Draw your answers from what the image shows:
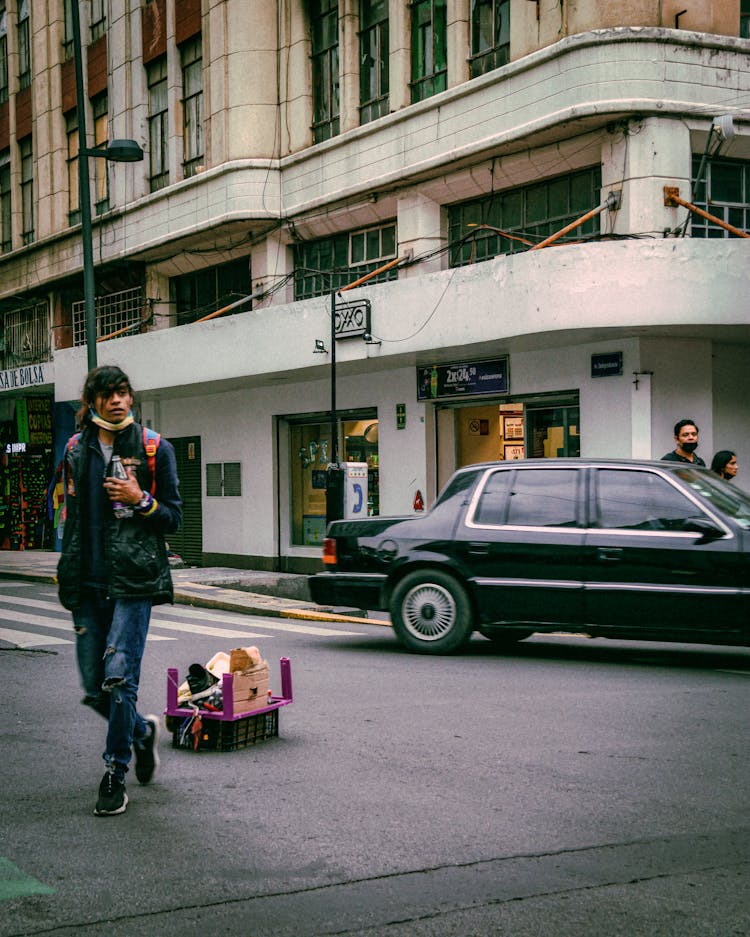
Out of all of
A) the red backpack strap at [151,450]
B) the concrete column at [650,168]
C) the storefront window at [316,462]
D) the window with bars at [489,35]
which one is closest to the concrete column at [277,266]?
the storefront window at [316,462]

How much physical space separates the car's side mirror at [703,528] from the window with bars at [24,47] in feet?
88.1

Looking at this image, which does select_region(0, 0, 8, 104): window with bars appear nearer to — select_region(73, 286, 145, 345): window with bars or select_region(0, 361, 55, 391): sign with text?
select_region(73, 286, 145, 345): window with bars

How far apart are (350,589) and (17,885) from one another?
670 cm

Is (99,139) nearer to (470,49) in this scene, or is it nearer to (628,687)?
(470,49)

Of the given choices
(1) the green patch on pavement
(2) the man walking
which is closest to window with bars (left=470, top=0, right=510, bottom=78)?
(2) the man walking

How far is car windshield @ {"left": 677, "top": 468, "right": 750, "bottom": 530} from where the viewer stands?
9.40 metres

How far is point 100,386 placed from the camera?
5199mm

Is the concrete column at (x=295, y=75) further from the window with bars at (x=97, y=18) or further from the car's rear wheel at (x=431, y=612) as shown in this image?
the car's rear wheel at (x=431, y=612)

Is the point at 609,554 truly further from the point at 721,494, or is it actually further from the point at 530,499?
the point at 721,494

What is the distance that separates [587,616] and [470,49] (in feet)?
38.2

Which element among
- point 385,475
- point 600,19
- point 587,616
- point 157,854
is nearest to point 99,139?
point 385,475

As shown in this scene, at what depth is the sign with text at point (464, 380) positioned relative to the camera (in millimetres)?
17969

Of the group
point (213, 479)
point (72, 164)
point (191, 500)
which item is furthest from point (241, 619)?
point (72, 164)

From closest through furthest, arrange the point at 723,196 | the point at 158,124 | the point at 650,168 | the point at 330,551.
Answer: the point at 330,551 < the point at 650,168 < the point at 723,196 < the point at 158,124
